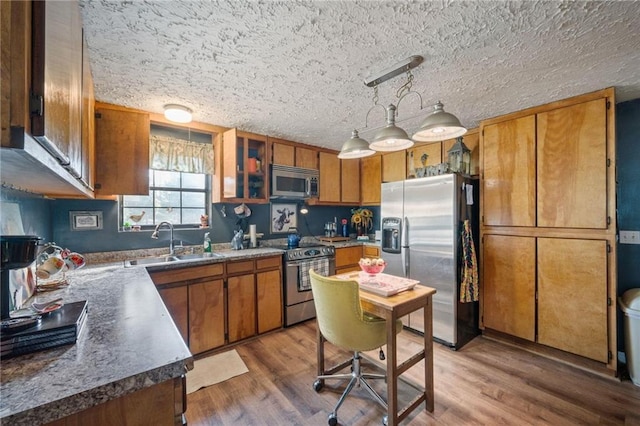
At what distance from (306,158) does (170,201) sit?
186 centimetres

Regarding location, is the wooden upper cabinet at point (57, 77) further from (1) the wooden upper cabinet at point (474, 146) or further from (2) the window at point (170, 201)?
(1) the wooden upper cabinet at point (474, 146)

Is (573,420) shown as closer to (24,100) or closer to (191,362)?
(191,362)

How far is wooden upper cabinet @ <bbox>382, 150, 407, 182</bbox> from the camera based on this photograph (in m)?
3.87

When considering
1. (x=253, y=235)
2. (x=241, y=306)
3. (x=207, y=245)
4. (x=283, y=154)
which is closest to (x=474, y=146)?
(x=283, y=154)

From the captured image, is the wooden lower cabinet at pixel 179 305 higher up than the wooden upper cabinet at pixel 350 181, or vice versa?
the wooden upper cabinet at pixel 350 181

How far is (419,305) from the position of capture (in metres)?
1.74

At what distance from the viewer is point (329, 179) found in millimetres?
4090

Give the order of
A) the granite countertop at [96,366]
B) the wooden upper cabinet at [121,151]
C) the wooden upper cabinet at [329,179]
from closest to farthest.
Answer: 1. the granite countertop at [96,366]
2. the wooden upper cabinet at [121,151]
3. the wooden upper cabinet at [329,179]

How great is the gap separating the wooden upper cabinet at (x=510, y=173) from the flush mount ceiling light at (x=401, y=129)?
125cm

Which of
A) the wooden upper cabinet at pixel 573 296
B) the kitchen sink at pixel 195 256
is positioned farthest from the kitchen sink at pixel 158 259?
the wooden upper cabinet at pixel 573 296

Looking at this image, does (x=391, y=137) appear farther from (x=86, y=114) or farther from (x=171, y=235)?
(x=171, y=235)

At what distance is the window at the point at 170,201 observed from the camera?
2.77 meters

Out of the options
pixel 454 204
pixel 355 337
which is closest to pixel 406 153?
pixel 454 204

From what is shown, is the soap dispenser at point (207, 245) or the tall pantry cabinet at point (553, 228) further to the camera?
the soap dispenser at point (207, 245)
